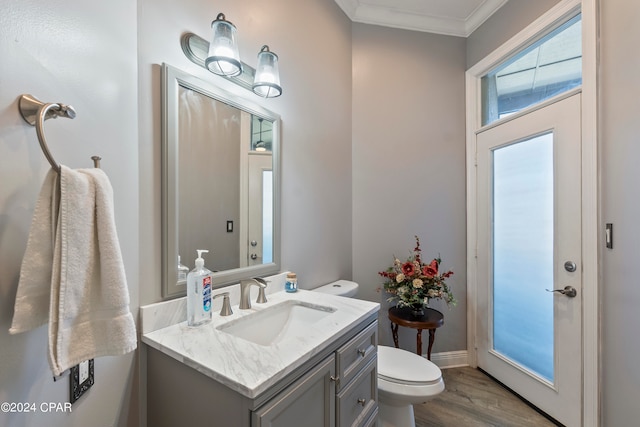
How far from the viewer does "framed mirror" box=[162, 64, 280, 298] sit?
1.04 metres

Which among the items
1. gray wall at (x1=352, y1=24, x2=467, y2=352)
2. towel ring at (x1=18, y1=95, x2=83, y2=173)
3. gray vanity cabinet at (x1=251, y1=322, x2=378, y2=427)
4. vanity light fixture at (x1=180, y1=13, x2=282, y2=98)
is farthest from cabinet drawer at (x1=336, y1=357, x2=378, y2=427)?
vanity light fixture at (x1=180, y1=13, x2=282, y2=98)

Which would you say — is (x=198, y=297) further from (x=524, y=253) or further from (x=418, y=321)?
(x=524, y=253)

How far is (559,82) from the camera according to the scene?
168 cm

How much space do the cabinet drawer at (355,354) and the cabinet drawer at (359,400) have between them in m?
0.03

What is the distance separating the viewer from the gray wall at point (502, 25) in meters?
1.78

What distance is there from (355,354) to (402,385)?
482 mm

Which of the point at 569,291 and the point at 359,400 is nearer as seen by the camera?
the point at 359,400

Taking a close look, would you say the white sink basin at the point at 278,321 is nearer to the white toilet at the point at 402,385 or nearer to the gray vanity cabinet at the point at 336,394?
the gray vanity cabinet at the point at 336,394

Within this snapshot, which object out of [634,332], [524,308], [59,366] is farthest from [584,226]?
[59,366]

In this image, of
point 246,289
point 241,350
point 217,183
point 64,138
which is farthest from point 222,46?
point 241,350

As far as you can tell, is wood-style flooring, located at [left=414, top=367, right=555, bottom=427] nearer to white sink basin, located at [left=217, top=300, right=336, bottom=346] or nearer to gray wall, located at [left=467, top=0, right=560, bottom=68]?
white sink basin, located at [left=217, top=300, right=336, bottom=346]

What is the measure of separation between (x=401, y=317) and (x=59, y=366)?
1.83 m

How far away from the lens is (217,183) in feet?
4.10

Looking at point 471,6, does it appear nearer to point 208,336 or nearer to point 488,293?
point 488,293
